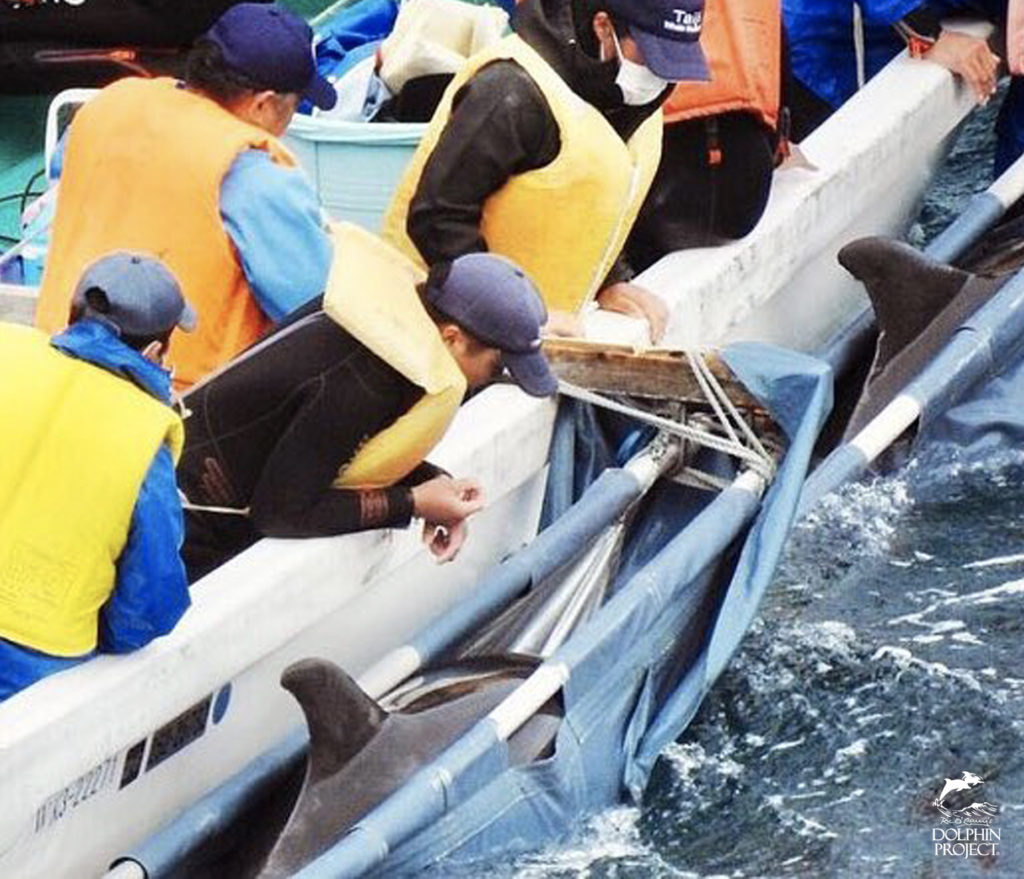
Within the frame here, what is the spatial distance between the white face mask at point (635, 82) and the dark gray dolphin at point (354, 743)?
145 cm

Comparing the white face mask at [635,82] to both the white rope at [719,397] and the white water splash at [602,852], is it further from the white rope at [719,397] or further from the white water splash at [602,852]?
the white water splash at [602,852]

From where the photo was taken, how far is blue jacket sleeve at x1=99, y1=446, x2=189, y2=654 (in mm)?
4395

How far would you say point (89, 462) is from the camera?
14.2 feet

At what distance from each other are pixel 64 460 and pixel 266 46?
1148 millimetres

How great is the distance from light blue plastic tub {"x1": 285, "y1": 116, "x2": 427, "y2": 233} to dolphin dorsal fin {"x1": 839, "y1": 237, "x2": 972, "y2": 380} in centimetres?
105

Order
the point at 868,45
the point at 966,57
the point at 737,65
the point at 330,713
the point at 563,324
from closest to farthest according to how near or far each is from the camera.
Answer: the point at 330,713
the point at 563,324
the point at 737,65
the point at 966,57
the point at 868,45

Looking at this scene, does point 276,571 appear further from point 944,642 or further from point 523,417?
point 944,642

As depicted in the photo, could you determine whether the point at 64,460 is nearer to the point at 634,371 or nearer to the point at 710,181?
the point at 634,371

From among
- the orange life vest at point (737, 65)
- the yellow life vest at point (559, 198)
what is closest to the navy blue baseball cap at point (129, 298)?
the yellow life vest at point (559, 198)

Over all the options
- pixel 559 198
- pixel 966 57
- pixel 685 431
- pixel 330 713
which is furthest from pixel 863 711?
pixel 966 57

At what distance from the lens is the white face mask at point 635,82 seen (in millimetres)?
5691

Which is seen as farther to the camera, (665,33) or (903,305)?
(903,305)

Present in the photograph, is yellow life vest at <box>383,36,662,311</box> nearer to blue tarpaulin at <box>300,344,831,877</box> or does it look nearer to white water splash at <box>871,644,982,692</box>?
blue tarpaulin at <box>300,344,831,877</box>

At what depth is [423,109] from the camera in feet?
21.5
